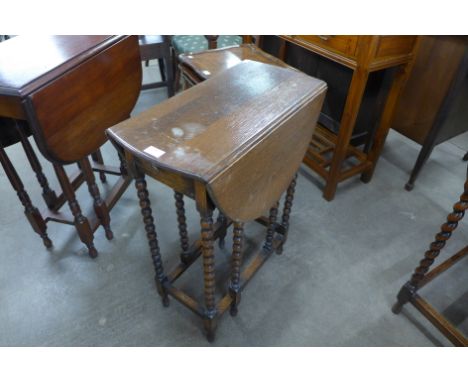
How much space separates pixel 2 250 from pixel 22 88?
102 cm

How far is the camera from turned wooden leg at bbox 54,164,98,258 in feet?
4.41

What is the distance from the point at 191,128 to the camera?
0.91 metres

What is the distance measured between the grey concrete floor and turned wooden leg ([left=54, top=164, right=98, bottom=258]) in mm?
97

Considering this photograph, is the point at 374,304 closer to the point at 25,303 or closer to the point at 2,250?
the point at 25,303

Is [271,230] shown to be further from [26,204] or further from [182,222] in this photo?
[26,204]

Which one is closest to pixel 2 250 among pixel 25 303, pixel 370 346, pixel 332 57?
pixel 25 303

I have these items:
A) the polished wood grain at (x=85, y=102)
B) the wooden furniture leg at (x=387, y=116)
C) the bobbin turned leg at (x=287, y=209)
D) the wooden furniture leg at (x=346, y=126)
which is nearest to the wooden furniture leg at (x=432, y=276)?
the bobbin turned leg at (x=287, y=209)

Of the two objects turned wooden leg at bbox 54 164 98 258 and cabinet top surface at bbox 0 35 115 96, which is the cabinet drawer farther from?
turned wooden leg at bbox 54 164 98 258

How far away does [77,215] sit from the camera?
4.86ft

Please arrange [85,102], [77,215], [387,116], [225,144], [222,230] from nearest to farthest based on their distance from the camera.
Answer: [225,144] < [85,102] < [77,215] < [222,230] < [387,116]

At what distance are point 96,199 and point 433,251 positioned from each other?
143 cm

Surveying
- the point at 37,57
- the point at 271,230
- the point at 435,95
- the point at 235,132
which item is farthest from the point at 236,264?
the point at 435,95

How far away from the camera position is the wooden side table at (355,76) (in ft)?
4.77

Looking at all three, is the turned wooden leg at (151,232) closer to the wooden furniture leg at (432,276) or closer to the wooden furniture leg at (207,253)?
the wooden furniture leg at (207,253)
